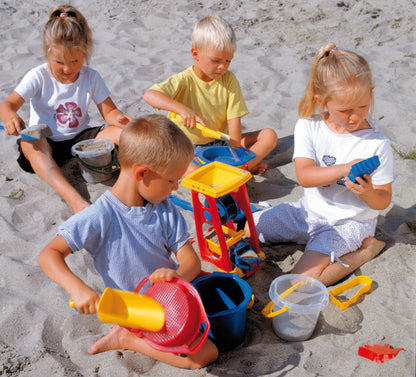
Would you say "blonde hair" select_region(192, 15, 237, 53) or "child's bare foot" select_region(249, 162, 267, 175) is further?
"child's bare foot" select_region(249, 162, 267, 175)

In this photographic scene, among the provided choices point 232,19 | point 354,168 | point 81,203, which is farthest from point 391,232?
point 232,19

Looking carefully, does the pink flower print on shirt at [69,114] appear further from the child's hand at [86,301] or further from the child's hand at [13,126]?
the child's hand at [86,301]

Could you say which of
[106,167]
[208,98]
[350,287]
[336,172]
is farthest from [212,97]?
[350,287]

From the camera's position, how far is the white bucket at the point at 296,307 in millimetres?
1654

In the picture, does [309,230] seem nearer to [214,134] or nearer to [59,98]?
[214,134]

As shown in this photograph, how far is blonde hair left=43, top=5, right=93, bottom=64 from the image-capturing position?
2549 mm

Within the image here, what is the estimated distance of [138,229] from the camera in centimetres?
160

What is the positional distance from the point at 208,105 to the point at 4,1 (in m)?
4.15

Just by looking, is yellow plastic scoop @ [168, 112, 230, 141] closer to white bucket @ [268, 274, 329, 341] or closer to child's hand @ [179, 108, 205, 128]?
child's hand @ [179, 108, 205, 128]

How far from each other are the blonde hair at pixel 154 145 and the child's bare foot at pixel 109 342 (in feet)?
1.94

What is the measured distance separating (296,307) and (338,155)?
766 millimetres

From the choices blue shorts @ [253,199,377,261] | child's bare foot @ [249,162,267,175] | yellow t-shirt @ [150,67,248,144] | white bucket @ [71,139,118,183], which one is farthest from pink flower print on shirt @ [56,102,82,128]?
blue shorts @ [253,199,377,261]

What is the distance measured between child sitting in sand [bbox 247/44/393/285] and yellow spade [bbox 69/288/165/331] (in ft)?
2.70

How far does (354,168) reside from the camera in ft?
5.89
